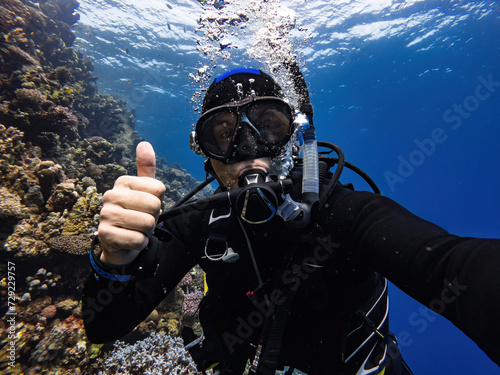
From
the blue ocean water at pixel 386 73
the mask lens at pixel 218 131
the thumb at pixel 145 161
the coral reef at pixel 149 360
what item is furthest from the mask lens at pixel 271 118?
the blue ocean water at pixel 386 73

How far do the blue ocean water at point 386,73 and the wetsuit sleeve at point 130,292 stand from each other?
35.5 ft

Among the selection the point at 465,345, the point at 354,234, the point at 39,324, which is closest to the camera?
the point at 354,234

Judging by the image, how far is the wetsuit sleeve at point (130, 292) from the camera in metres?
1.65

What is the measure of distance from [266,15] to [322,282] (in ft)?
33.7

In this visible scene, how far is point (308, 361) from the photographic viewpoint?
2.21 m

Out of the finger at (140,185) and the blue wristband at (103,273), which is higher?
the finger at (140,185)

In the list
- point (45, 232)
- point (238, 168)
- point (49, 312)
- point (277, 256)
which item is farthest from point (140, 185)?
point (45, 232)

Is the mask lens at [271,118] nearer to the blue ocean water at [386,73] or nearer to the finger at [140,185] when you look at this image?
the finger at [140,185]

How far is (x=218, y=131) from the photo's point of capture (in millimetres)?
2693

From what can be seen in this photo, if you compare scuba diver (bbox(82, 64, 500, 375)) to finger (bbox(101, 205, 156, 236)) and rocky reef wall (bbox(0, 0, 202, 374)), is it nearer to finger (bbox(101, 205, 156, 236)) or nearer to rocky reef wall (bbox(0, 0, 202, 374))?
finger (bbox(101, 205, 156, 236))

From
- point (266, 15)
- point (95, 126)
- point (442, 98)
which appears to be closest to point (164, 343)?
point (266, 15)

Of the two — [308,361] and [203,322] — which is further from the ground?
[308,361]

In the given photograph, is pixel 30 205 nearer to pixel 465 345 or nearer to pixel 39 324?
pixel 39 324

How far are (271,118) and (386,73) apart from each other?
40277mm
